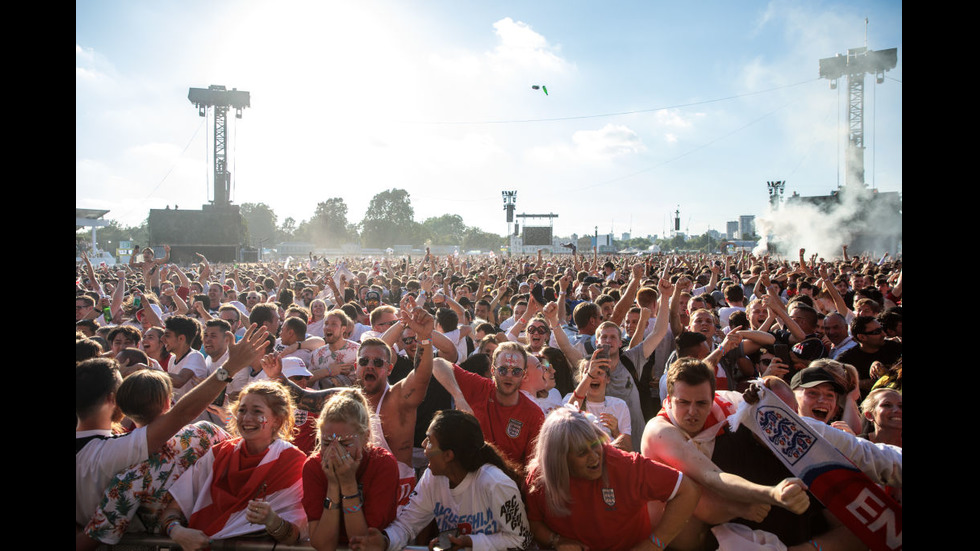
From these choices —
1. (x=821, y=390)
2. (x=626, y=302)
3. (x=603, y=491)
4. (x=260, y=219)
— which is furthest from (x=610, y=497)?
(x=260, y=219)

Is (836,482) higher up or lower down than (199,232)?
lower down

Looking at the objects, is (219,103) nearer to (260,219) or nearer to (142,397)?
(142,397)

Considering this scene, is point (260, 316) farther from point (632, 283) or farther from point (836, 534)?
point (836, 534)

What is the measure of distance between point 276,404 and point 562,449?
156cm

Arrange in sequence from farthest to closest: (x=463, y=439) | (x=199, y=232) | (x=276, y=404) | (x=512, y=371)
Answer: (x=199, y=232)
(x=512, y=371)
(x=276, y=404)
(x=463, y=439)

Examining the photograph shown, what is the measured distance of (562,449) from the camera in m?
2.47

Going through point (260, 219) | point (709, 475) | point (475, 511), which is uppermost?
point (260, 219)

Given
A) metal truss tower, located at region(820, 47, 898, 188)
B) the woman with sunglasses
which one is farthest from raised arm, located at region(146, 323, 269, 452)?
metal truss tower, located at region(820, 47, 898, 188)

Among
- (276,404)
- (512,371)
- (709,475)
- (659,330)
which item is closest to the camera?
(709,475)

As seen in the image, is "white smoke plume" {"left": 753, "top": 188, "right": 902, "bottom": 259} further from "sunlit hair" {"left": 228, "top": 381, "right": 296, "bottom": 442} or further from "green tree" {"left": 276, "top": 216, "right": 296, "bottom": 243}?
"green tree" {"left": 276, "top": 216, "right": 296, "bottom": 243}

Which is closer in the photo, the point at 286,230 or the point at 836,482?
the point at 836,482

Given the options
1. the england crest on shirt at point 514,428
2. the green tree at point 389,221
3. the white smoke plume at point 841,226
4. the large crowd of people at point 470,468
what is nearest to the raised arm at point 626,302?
the large crowd of people at point 470,468
